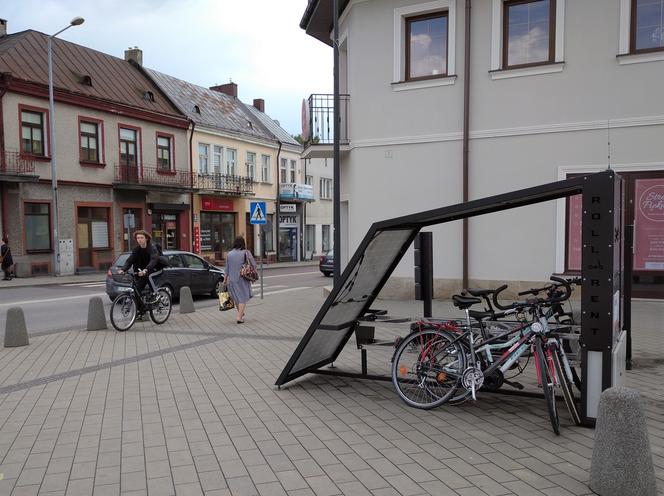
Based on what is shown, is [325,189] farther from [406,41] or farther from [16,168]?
[406,41]

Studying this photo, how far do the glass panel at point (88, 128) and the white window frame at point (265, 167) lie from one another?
44.0 ft

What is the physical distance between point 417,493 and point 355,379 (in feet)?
9.29

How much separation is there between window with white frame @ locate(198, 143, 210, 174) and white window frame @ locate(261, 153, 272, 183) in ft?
17.7

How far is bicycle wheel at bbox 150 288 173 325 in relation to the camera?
10664 millimetres

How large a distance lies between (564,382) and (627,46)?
9.08 m

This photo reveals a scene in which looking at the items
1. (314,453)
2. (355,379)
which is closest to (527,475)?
(314,453)

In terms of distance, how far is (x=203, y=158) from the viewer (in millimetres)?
33344

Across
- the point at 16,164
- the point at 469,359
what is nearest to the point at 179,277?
the point at 16,164

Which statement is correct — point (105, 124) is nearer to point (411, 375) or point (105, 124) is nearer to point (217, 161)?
point (217, 161)

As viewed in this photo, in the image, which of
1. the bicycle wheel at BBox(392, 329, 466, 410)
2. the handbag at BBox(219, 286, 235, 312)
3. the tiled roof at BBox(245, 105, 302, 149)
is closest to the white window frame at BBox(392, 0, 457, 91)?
the handbag at BBox(219, 286, 235, 312)

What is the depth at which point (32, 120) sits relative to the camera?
23.5 meters

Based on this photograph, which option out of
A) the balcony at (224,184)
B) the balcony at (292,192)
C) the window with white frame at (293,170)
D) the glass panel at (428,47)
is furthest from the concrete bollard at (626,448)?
the window with white frame at (293,170)

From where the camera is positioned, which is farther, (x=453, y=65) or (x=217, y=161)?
(x=217, y=161)

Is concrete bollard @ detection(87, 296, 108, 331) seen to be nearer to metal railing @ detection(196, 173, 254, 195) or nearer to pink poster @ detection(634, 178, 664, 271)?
pink poster @ detection(634, 178, 664, 271)
